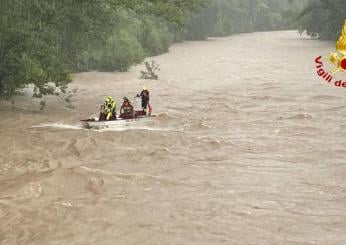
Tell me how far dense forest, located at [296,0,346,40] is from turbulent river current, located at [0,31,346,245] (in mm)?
27517

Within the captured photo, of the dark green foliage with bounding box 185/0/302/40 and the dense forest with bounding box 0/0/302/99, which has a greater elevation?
the dark green foliage with bounding box 185/0/302/40

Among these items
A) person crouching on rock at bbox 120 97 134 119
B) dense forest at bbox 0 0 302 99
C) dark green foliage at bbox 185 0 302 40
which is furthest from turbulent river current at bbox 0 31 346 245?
dark green foliage at bbox 185 0 302 40

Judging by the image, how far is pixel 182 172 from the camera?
15.9 m

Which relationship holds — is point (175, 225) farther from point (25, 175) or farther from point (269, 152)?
point (269, 152)

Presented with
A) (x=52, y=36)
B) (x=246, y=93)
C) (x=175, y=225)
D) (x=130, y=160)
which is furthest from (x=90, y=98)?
(x=175, y=225)

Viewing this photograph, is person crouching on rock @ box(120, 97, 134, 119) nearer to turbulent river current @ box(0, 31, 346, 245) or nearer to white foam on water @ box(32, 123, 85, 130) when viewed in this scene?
turbulent river current @ box(0, 31, 346, 245)

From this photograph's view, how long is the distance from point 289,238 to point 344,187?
3855 mm

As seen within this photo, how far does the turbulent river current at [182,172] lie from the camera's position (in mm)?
11789

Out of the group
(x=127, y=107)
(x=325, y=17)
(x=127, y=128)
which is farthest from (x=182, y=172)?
(x=325, y=17)

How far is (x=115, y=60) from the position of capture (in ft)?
140

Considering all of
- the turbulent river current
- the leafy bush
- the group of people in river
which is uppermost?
the leafy bush

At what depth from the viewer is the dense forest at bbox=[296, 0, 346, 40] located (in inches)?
2152

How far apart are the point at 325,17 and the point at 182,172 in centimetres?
4867

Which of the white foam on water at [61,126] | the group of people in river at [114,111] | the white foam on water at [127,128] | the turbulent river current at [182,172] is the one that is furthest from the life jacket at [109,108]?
the white foam on water at [61,126]
